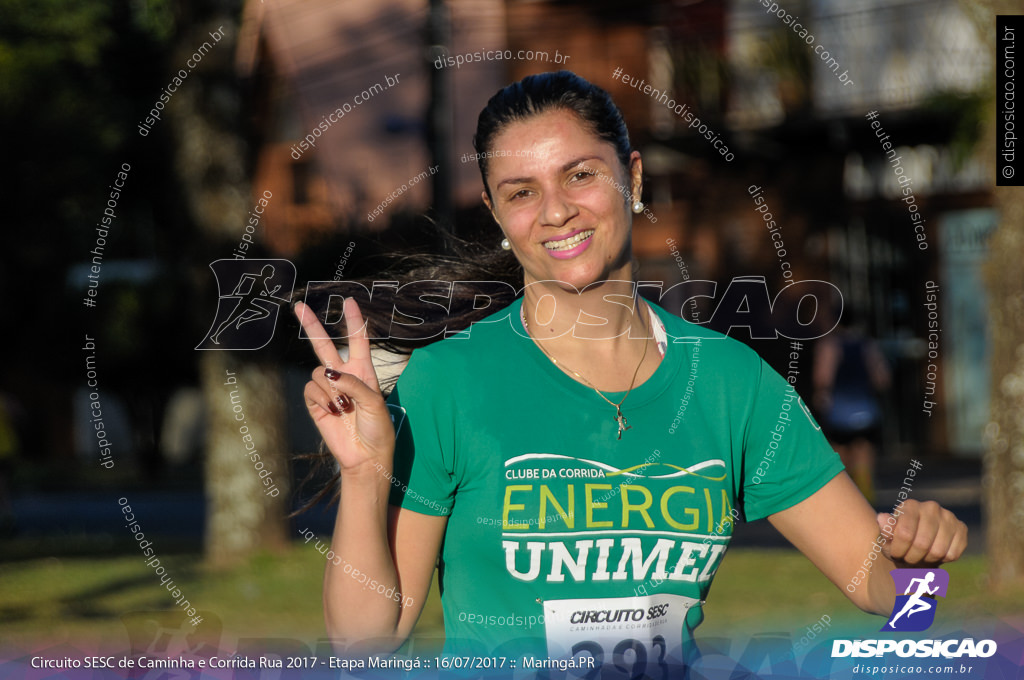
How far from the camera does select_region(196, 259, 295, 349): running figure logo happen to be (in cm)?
264

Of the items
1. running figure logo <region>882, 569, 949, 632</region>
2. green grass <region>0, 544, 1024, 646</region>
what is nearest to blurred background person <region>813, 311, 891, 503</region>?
green grass <region>0, 544, 1024, 646</region>

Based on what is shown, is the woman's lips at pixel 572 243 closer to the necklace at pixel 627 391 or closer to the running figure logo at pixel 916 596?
the necklace at pixel 627 391

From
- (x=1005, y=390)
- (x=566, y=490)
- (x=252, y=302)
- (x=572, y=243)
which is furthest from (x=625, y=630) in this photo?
(x=1005, y=390)

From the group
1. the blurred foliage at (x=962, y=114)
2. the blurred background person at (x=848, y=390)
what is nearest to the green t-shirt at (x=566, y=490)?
the blurred background person at (x=848, y=390)

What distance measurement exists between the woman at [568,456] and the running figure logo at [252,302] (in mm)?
700

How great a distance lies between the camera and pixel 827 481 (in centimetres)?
212

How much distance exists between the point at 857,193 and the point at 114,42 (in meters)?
6.08

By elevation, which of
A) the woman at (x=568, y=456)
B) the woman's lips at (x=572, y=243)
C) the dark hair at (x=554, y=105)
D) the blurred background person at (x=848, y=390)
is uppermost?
the dark hair at (x=554, y=105)

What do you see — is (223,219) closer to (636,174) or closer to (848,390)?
(848,390)

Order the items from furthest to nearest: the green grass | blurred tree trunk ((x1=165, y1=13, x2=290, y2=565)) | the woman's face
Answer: blurred tree trunk ((x1=165, y1=13, x2=290, y2=565))
the green grass
the woman's face

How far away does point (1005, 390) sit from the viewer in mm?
5434

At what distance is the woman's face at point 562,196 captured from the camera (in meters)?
2.10

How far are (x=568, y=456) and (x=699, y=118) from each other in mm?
2503
